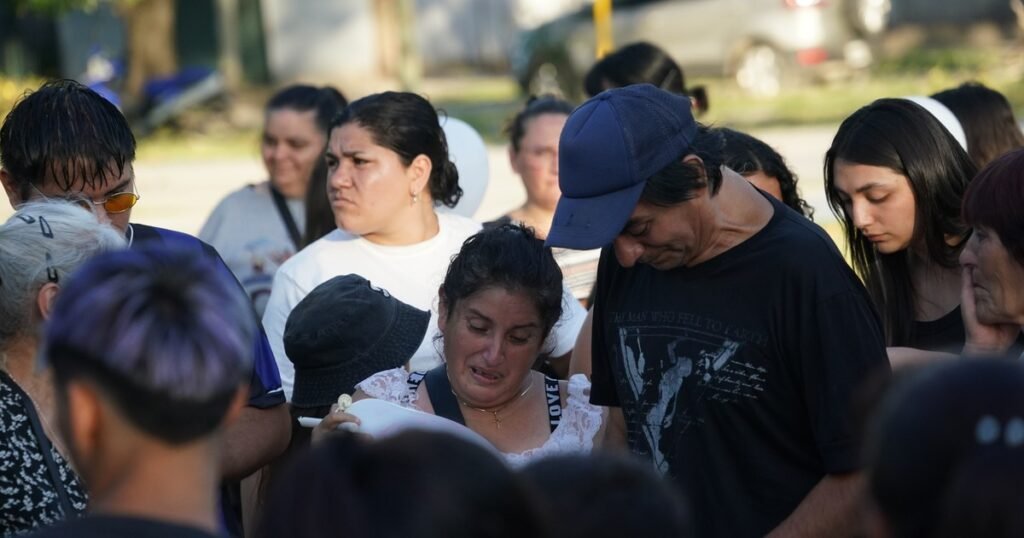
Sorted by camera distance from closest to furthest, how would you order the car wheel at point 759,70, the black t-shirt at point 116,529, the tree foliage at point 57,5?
the black t-shirt at point 116,529
the tree foliage at point 57,5
the car wheel at point 759,70

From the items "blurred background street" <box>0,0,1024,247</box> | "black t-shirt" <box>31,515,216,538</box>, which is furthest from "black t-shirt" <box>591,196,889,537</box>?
"blurred background street" <box>0,0,1024,247</box>

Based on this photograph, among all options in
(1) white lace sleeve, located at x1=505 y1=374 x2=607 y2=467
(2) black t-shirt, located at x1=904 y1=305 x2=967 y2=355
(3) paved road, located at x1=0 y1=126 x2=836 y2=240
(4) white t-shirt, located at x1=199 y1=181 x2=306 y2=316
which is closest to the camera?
(1) white lace sleeve, located at x1=505 y1=374 x2=607 y2=467

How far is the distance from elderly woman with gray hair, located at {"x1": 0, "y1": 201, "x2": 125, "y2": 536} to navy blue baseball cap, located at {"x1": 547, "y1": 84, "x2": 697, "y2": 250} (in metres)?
1.06

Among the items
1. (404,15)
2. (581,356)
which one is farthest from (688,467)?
(404,15)

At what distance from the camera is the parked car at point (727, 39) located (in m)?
21.2

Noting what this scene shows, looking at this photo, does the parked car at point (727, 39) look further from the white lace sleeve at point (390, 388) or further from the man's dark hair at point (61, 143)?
the man's dark hair at point (61, 143)

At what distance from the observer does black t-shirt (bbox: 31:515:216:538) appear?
1.95 m

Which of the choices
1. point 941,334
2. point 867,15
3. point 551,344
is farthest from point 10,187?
point 867,15

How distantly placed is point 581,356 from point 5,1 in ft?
83.9

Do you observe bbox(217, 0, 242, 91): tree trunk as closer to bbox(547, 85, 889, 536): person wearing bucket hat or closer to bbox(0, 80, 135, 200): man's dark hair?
bbox(0, 80, 135, 200): man's dark hair

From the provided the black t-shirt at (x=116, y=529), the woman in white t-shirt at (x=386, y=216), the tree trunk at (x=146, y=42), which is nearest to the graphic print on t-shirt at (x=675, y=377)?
the woman in white t-shirt at (x=386, y=216)

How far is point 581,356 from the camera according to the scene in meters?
4.39

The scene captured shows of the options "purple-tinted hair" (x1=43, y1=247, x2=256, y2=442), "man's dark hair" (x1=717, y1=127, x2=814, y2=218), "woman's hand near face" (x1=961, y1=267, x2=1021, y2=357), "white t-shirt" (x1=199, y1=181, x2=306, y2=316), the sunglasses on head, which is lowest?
"white t-shirt" (x1=199, y1=181, x2=306, y2=316)

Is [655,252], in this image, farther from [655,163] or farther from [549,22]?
[549,22]
